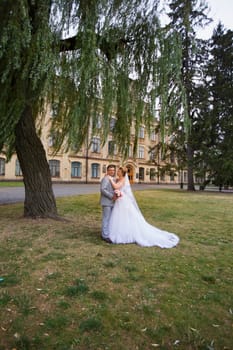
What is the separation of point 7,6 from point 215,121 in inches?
765

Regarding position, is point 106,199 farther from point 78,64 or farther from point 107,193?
point 78,64

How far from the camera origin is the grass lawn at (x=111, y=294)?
2201mm

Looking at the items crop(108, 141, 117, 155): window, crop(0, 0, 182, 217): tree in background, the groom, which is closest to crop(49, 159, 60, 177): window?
crop(0, 0, 182, 217): tree in background

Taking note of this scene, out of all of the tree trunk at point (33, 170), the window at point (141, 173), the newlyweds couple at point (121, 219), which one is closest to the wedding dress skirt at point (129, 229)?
the newlyweds couple at point (121, 219)

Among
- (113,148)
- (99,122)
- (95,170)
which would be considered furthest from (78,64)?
(95,170)

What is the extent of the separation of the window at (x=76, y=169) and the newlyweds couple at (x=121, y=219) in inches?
1131

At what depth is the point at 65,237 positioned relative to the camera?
521cm

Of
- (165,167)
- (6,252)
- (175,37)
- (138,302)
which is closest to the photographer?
(138,302)

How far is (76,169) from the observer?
111ft

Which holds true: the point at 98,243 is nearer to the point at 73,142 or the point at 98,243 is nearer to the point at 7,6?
the point at 73,142

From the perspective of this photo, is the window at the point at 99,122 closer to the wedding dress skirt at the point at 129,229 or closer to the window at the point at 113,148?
the window at the point at 113,148

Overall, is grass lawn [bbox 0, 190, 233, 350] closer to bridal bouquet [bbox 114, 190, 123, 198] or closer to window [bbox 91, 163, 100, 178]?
bridal bouquet [bbox 114, 190, 123, 198]

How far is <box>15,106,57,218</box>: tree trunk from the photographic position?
650 centimetres

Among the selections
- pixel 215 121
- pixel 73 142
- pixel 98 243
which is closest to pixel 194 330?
pixel 98 243
